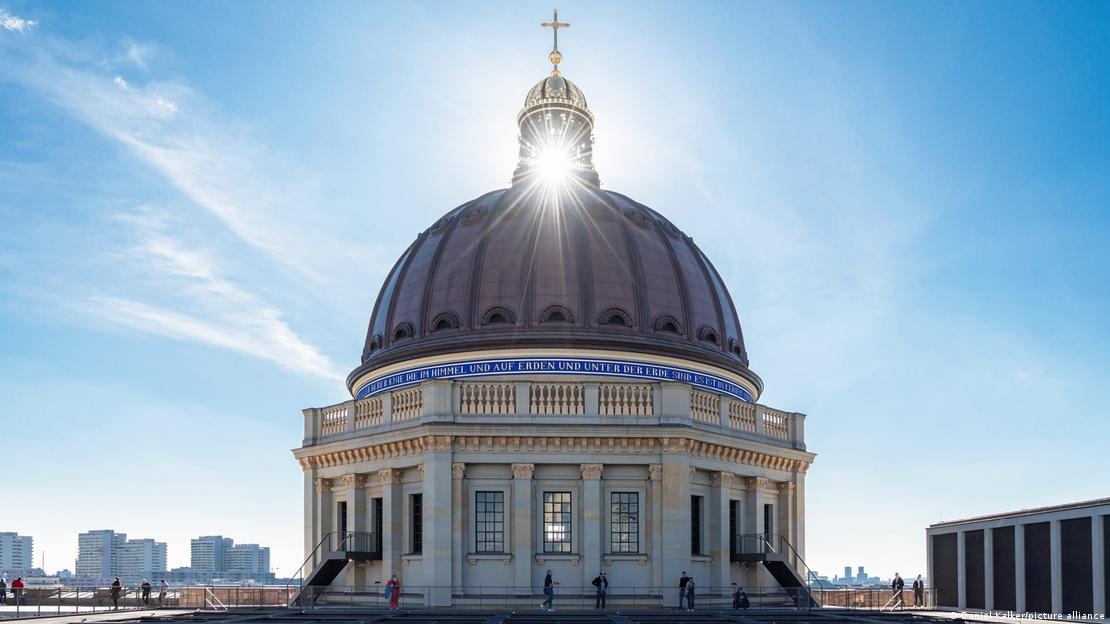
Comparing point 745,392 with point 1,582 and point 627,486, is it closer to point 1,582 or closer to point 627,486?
point 627,486

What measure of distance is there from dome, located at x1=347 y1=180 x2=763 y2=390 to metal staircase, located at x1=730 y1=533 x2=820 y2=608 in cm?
817

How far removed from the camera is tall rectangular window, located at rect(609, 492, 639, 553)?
44.2m

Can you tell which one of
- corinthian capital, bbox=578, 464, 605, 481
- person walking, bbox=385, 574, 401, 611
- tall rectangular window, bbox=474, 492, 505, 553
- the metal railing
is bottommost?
the metal railing

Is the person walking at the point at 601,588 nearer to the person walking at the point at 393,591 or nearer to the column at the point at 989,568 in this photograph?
the person walking at the point at 393,591

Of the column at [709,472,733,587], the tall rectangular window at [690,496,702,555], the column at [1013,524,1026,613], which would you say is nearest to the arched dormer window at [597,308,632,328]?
the column at [709,472,733,587]

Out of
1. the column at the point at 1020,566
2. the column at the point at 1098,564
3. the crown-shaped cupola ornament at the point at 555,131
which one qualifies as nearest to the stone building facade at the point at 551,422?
the crown-shaped cupola ornament at the point at 555,131

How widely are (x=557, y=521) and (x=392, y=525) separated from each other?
614 centimetres

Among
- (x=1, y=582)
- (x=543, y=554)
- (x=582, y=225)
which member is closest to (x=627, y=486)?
(x=543, y=554)

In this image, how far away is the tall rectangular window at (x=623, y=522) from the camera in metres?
44.2

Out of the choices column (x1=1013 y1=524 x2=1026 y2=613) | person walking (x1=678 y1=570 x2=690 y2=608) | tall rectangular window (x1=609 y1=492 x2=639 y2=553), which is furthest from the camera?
tall rectangular window (x1=609 y1=492 x2=639 y2=553)

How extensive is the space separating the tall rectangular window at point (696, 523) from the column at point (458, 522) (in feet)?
27.1

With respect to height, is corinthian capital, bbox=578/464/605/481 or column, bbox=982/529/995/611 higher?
corinthian capital, bbox=578/464/605/481

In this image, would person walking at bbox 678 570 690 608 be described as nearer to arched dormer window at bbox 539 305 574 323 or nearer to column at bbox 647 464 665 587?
column at bbox 647 464 665 587

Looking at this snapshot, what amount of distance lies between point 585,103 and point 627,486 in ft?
100
